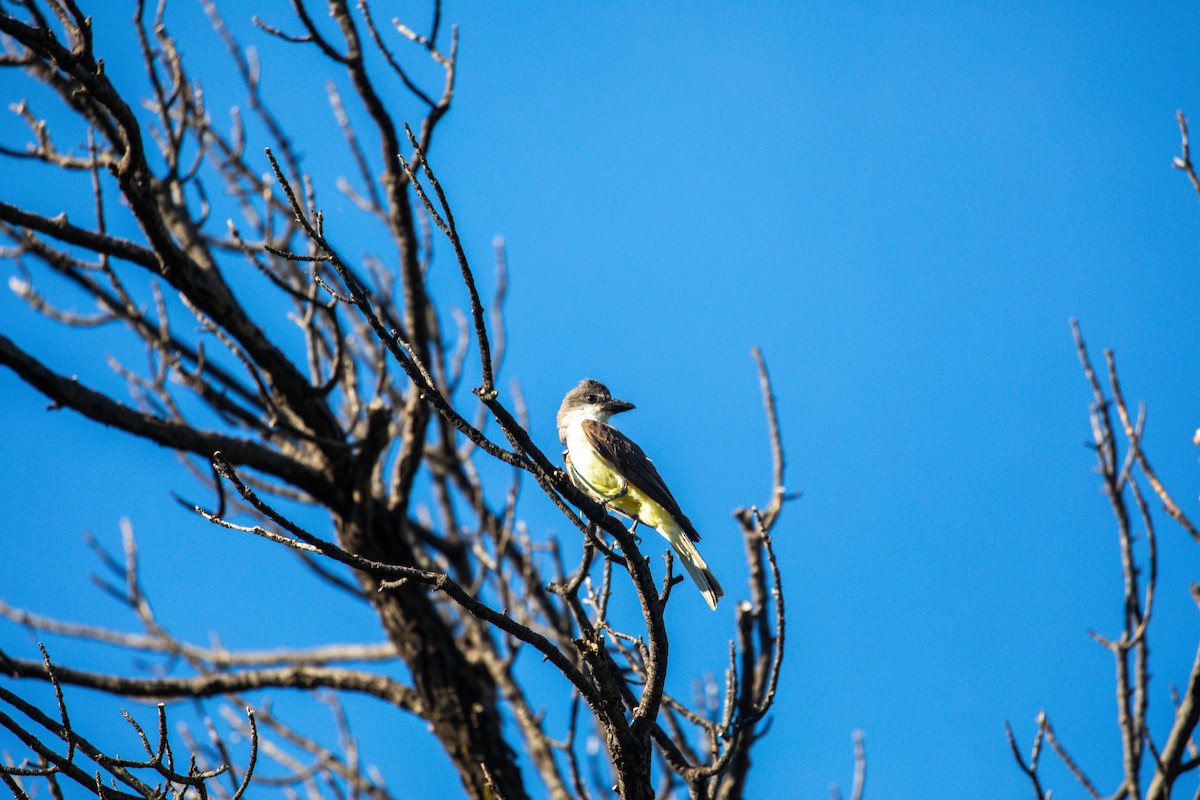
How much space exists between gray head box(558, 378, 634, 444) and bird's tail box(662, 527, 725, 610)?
111cm

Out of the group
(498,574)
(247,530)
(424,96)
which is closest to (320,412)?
(498,574)

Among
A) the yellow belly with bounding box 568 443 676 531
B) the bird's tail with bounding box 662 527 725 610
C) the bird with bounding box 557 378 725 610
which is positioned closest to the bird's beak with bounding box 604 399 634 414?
the bird with bounding box 557 378 725 610

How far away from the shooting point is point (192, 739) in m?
6.19

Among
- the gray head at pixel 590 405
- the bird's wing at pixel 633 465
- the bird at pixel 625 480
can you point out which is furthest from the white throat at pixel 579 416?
the bird's wing at pixel 633 465

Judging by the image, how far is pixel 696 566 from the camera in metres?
5.09

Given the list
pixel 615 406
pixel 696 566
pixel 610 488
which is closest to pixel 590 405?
pixel 615 406

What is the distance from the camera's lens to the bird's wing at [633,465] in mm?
5395

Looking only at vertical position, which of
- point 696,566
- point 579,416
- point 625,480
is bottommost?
point 696,566

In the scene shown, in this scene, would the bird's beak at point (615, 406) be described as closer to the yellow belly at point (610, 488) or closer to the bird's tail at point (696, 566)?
the yellow belly at point (610, 488)

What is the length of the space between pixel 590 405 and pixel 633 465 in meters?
0.99

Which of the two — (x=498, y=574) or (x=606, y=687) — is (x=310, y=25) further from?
(x=606, y=687)

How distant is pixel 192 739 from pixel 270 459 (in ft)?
5.57

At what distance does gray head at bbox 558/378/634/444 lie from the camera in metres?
6.39

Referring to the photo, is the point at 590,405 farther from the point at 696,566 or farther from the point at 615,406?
the point at 696,566
